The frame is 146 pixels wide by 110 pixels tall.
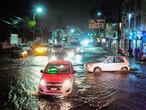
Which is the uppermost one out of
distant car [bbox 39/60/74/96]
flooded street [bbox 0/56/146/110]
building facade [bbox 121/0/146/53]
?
building facade [bbox 121/0/146/53]

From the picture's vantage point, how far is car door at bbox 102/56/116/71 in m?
27.7

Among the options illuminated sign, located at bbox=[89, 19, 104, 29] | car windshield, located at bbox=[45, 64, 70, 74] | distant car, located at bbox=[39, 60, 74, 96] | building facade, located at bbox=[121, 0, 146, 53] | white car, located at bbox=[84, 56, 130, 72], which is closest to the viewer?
distant car, located at bbox=[39, 60, 74, 96]

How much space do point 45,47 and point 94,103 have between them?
41.1m

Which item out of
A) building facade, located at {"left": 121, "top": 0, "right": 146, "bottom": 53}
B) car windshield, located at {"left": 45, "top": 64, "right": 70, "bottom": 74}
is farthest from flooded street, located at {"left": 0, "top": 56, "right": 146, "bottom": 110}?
building facade, located at {"left": 121, "top": 0, "right": 146, "bottom": 53}

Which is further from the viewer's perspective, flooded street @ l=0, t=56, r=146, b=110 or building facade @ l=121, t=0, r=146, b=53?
building facade @ l=121, t=0, r=146, b=53

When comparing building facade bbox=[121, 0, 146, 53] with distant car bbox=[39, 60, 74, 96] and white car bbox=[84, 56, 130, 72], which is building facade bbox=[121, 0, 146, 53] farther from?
distant car bbox=[39, 60, 74, 96]

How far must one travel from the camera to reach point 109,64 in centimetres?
2783

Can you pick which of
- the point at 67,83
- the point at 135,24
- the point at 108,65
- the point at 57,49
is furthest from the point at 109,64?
the point at 57,49

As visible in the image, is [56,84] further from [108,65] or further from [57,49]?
[57,49]

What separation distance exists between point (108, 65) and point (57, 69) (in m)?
11.6

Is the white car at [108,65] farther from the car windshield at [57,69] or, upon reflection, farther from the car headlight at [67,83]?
the car headlight at [67,83]

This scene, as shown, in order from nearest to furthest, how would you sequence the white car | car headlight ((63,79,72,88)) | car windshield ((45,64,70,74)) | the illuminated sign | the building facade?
1. car headlight ((63,79,72,88))
2. car windshield ((45,64,70,74))
3. the white car
4. the building facade
5. the illuminated sign

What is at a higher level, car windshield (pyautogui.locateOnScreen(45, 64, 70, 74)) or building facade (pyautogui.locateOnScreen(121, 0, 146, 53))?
building facade (pyautogui.locateOnScreen(121, 0, 146, 53))

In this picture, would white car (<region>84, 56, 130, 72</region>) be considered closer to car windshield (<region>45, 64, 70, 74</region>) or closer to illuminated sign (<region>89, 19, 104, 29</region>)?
car windshield (<region>45, 64, 70, 74</region>)
